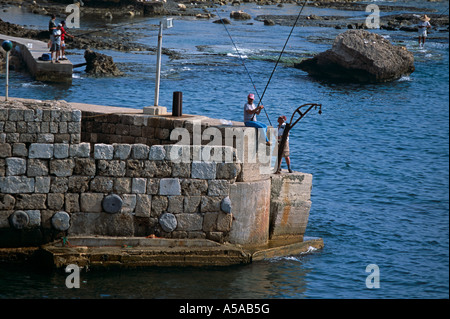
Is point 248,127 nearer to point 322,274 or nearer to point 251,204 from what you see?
point 251,204

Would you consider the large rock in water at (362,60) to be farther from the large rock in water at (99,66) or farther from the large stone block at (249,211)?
the large stone block at (249,211)

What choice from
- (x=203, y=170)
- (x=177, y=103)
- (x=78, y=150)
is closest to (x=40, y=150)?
(x=78, y=150)

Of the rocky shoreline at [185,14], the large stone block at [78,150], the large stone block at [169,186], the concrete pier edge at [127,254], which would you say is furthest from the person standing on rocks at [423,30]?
the large stone block at [78,150]

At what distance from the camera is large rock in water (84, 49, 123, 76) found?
3366 cm

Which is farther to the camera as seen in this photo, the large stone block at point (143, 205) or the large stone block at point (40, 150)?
the large stone block at point (143, 205)

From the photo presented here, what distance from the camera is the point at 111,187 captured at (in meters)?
13.3

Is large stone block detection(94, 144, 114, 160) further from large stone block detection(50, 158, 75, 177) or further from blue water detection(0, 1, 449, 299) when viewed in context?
blue water detection(0, 1, 449, 299)

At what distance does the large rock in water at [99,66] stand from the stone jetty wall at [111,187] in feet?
68.2

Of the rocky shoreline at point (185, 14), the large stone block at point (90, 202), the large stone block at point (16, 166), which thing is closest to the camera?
the large stone block at point (16, 166)

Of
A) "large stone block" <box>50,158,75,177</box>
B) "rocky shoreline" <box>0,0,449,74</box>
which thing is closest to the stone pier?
"large stone block" <box>50,158,75,177</box>

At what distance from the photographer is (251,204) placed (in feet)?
45.5

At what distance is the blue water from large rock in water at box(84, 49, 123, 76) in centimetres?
53

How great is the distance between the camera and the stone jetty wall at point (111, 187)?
1307cm
